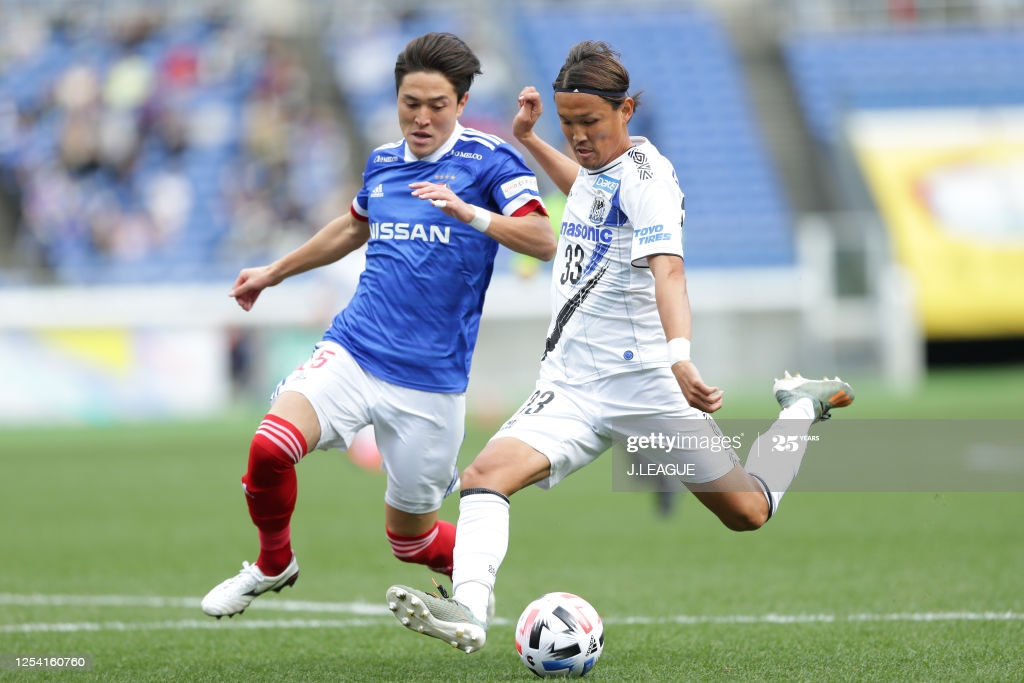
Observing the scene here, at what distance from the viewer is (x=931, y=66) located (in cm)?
2700

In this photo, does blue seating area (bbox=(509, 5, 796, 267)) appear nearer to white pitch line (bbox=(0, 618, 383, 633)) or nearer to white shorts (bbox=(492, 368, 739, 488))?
white pitch line (bbox=(0, 618, 383, 633))

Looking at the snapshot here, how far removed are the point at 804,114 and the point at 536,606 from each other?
76.4 feet

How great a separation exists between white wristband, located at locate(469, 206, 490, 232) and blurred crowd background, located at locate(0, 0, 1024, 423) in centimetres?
1573

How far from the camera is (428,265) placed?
5945 millimetres

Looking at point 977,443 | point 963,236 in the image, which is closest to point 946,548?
point 977,443

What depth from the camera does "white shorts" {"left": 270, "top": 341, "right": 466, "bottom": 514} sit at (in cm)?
591

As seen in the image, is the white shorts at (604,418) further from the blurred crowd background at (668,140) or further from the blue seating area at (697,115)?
the blue seating area at (697,115)

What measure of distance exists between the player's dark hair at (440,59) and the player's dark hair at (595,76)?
1.88ft

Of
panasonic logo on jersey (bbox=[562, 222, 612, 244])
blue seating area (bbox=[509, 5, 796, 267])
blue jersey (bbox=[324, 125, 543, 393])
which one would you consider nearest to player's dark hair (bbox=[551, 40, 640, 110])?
panasonic logo on jersey (bbox=[562, 222, 612, 244])

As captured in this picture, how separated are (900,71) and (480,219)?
23.1m

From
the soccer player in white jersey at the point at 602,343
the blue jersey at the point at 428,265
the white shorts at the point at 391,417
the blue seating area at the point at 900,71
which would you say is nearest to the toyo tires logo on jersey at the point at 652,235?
the soccer player in white jersey at the point at 602,343

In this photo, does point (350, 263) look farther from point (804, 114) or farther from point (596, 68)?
point (804, 114)

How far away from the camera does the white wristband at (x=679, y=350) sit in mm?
5000

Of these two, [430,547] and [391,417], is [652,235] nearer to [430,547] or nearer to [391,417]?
[391,417]
